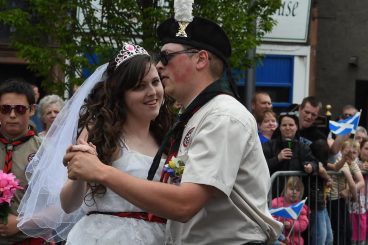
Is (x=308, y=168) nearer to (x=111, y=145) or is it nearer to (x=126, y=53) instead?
(x=126, y=53)

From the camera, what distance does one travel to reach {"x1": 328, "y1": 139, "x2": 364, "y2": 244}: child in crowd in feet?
31.1

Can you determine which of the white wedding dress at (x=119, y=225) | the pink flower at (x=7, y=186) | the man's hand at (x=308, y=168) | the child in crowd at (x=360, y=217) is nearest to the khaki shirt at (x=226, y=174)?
the white wedding dress at (x=119, y=225)

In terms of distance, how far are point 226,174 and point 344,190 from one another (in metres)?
6.31

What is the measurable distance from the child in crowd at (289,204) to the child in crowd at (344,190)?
0.68 m

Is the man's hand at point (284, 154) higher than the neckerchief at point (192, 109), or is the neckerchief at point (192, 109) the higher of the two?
the neckerchief at point (192, 109)

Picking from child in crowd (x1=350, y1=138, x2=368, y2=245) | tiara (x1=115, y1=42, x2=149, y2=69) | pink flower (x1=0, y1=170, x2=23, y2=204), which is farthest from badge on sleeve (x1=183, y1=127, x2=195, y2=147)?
child in crowd (x1=350, y1=138, x2=368, y2=245)

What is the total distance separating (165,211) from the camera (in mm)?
3518

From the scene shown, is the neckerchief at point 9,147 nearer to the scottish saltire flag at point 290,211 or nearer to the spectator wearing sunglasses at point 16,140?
the spectator wearing sunglasses at point 16,140

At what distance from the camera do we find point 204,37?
3.89 meters

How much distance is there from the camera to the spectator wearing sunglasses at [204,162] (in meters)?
3.53

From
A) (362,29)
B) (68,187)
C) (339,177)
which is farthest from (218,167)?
(362,29)

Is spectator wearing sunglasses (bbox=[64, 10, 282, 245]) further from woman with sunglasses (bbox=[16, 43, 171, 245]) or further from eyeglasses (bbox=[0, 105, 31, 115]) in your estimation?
eyeglasses (bbox=[0, 105, 31, 115])

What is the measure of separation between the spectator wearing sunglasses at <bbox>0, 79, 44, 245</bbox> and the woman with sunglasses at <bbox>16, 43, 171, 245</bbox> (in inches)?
28.6

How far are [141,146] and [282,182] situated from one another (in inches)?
171
